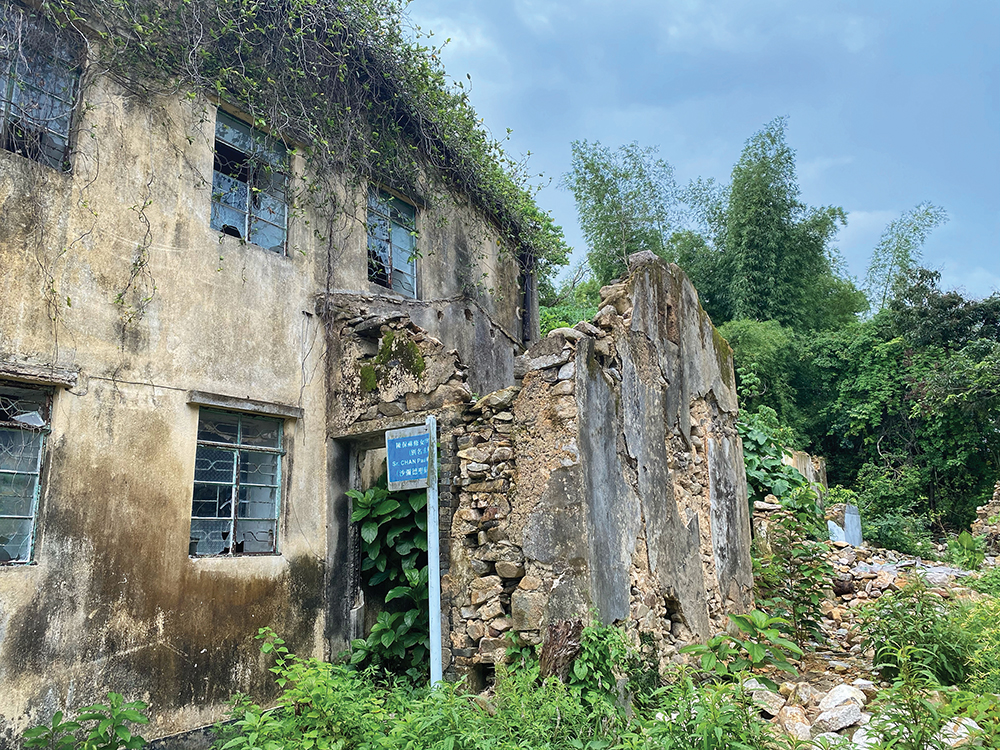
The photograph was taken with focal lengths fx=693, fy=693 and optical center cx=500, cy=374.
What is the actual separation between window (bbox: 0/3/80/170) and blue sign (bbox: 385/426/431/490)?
3.17 metres

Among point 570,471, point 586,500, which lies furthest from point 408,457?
point 586,500

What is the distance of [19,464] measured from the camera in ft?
14.8

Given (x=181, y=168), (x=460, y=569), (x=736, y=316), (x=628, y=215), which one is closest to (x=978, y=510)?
(x=736, y=316)

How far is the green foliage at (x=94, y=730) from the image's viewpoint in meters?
4.13

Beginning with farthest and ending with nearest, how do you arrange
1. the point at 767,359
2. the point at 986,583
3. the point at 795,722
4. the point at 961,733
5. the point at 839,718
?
1. the point at 767,359
2. the point at 986,583
3. the point at 795,722
4. the point at 839,718
5. the point at 961,733

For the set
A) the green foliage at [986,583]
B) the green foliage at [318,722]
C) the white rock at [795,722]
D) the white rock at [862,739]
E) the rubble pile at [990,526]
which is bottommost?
the white rock at [795,722]

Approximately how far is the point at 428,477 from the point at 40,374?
264 centimetres

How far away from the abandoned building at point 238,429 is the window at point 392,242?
37 centimetres

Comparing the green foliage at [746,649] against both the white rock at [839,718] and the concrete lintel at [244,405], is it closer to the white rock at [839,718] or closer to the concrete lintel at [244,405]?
the white rock at [839,718]

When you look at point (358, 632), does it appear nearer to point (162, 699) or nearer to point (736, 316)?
point (162, 699)

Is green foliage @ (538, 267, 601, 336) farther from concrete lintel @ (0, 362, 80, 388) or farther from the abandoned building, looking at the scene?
concrete lintel @ (0, 362, 80, 388)

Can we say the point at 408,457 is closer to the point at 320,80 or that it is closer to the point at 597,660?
the point at 597,660

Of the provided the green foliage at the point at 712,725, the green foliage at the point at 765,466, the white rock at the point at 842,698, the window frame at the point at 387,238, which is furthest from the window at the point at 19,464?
the green foliage at the point at 765,466

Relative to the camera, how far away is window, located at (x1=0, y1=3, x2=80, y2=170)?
4.81 m
